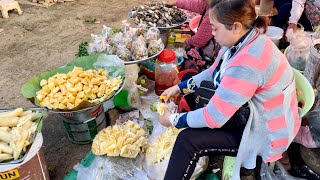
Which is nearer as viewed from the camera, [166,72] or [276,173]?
[276,173]

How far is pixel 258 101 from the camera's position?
170 centimetres

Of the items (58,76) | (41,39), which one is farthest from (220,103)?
(41,39)

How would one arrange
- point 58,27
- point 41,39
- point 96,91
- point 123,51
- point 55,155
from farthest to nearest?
point 58,27 < point 41,39 < point 123,51 < point 55,155 < point 96,91

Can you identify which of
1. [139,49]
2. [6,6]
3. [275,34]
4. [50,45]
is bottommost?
[50,45]

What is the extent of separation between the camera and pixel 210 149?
5.98ft

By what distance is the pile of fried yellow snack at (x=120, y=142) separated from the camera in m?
2.21

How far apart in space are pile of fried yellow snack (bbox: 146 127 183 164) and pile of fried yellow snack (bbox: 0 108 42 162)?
81 cm

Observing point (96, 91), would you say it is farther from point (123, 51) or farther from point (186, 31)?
point (186, 31)

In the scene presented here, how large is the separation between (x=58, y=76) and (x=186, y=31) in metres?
2.01

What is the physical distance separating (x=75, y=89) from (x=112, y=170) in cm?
65

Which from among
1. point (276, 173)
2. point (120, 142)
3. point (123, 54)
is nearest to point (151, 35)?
point (123, 54)

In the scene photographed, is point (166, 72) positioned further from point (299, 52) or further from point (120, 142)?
point (299, 52)

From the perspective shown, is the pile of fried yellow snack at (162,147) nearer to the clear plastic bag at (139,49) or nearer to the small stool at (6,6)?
the clear plastic bag at (139,49)

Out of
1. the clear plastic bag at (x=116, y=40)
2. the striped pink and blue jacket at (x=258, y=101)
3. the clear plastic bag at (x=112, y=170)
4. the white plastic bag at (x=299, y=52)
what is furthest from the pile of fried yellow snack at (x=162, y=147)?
the white plastic bag at (x=299, y=52)
